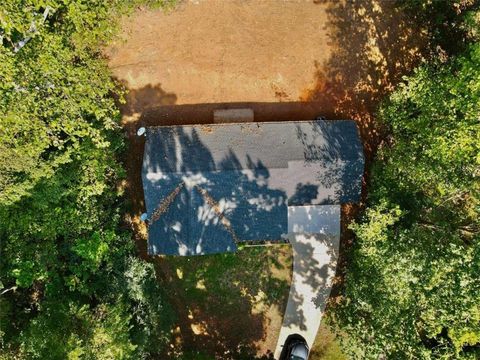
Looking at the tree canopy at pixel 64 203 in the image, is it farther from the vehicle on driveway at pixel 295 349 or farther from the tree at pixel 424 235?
the tree at pixel 424 235

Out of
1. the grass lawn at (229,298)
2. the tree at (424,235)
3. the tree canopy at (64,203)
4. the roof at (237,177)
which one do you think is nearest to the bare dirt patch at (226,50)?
the tree canopy at (64,203)

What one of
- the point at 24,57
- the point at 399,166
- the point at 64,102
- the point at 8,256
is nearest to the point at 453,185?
the point at 399,166

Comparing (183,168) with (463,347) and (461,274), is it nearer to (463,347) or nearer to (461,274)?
(461,274)

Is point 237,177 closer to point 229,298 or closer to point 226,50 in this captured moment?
point 229,298

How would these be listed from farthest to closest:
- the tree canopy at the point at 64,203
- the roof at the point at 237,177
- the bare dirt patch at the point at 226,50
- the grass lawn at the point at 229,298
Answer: the grass lawn at the point at 229,298
the bare dirt patch at the point at 226,50
the roof at the point at 237,177
the tree canopy at the point at 64,203

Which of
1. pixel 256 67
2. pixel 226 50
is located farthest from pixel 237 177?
pixel 226 50

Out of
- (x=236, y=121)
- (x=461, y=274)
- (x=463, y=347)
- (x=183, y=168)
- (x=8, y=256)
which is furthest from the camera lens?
(x=236, y=121)

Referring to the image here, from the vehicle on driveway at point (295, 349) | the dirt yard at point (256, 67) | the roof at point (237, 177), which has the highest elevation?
the dirt yard at point (256, 67)
